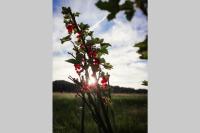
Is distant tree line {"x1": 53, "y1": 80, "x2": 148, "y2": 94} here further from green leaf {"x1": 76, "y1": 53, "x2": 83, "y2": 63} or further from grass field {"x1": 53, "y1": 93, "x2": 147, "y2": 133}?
green leaf {"x1": 76, "y1": 53, "x2": 83, "y2": 63}

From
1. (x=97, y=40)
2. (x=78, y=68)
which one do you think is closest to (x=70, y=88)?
(x=78, y=68)

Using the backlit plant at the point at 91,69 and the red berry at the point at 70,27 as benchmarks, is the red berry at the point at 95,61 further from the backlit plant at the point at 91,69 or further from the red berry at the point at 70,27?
the red berry at the point at 70,27

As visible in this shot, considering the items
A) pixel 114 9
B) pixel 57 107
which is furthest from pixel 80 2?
pixel 114 9

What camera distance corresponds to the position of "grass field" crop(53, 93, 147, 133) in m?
2.08

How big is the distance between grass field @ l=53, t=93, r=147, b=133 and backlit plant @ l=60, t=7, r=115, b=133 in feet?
0.26

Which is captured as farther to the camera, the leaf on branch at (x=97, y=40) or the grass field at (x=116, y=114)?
the grass field at (x=116, y=114)

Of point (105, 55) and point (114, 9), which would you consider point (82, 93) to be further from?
point (114, 9)

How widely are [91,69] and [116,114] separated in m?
0.30

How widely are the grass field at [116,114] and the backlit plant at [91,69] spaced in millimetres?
78

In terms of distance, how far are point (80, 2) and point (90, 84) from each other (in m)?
0.46

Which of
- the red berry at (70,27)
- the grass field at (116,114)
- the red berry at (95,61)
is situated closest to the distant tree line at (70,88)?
the grass field at (116,114)

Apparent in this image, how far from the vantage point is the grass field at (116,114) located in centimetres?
208

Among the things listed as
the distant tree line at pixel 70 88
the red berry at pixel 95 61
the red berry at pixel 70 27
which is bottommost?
the distant tree line at pixel 70 88

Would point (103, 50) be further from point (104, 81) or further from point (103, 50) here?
point (104, 81)
